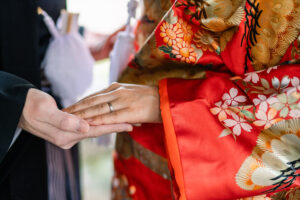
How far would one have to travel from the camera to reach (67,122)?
54 cm

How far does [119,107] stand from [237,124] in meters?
0.24

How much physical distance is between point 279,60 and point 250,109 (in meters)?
0.12

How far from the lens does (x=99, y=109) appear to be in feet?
1.87

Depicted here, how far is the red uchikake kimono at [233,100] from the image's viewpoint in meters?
0.49

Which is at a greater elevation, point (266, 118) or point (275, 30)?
point (275, 30)

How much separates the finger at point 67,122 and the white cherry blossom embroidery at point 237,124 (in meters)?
0.27

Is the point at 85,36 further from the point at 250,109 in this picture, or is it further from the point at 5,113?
the point at 250,109

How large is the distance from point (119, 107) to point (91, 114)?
0.06 metres

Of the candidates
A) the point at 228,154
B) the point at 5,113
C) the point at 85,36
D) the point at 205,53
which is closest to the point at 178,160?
the point at 228,154

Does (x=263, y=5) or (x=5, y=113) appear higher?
(x=263, y=5)

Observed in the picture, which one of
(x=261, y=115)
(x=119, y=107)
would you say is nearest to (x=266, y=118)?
(x=261, y=115)

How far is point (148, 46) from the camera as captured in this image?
65 centimetres

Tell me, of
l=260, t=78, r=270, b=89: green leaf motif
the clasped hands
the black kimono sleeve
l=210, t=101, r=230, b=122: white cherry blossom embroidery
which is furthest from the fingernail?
l=260, t=78, r=270, b=89: green leaf motif

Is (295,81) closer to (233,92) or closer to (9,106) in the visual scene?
(233,92)
